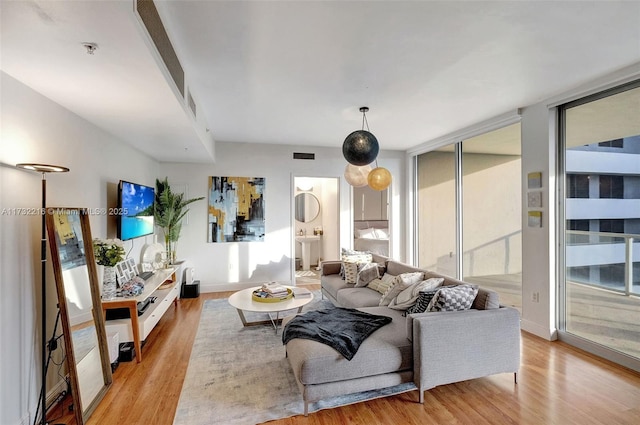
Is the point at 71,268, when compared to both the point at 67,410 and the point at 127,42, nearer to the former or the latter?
the point at 67,410

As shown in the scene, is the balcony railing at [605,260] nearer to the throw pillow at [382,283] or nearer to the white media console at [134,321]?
the throw pillow at [382,283]

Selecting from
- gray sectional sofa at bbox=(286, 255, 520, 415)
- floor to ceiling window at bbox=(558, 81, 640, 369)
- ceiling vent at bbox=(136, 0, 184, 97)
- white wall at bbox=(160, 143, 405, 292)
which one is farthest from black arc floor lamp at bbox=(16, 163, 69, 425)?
floor to ceiling window at bbox=(558, 81, 640, 369)

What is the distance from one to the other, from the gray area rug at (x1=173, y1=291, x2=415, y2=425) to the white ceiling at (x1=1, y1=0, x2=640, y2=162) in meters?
2.22

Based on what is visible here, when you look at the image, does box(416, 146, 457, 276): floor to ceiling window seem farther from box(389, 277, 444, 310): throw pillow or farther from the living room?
box(389, 277, 444, 310): throw pillow

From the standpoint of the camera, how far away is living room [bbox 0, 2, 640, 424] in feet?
6.35

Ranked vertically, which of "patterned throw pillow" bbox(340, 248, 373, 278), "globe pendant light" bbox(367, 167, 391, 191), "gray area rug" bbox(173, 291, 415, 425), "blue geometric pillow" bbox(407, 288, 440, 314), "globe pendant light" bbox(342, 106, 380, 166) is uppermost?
"globe pendant light" bbox(342, 106, 380, 166)

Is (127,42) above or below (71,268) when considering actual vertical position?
above

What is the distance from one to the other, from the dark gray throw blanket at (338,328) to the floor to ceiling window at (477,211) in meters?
2.45

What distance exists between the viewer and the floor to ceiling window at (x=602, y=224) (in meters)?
2.89

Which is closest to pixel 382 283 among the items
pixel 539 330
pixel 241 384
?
pixel 539 330

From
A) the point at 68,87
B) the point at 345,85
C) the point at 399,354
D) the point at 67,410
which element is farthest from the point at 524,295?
the point at 68,87

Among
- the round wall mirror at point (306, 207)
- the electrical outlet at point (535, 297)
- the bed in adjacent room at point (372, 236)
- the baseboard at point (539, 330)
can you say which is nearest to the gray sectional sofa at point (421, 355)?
the baseboard at point (539, 330)

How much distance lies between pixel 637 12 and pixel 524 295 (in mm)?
2925

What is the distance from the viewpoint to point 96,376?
96.5 inches
